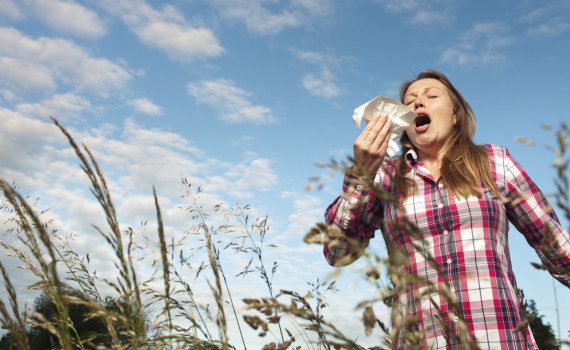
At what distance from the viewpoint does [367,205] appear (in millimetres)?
3467

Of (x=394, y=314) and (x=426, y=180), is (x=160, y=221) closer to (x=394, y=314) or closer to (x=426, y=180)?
(x=394, y=314)

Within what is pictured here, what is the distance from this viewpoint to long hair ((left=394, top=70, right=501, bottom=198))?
311cm

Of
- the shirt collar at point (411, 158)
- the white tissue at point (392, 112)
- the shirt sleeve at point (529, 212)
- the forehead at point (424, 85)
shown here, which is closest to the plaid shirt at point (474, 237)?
the shirt sleeve at point (529, 212)

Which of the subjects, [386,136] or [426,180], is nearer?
[386,136]

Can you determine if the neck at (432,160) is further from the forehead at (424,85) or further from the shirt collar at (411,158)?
the forehead at (424,85)

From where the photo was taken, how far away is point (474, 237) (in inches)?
115

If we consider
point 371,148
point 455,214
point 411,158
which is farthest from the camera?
point 411,158

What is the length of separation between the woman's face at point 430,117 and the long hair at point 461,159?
0.30 ft

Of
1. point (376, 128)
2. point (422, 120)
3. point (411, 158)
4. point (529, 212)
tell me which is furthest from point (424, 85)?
point (529, 212)

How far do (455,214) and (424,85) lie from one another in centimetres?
122

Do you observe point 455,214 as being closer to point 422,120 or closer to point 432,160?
point 432,160

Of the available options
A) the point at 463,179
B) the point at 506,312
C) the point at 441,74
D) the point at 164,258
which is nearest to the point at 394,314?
the point at 164,258

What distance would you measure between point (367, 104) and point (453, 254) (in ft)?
3.95

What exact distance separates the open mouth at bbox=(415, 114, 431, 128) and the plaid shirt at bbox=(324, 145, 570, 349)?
34 centimetres
